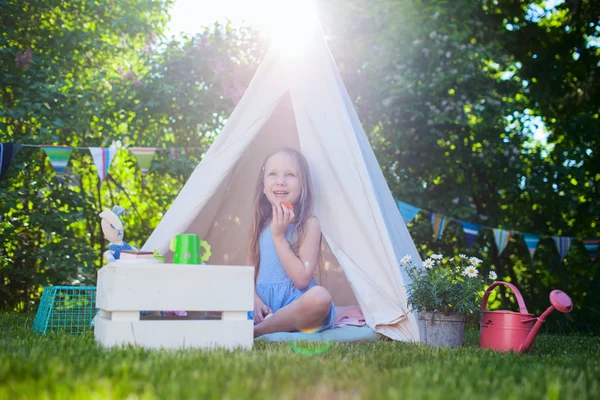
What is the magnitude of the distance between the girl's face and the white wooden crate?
1279 mm

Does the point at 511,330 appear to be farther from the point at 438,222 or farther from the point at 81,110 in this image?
the point at 81,110

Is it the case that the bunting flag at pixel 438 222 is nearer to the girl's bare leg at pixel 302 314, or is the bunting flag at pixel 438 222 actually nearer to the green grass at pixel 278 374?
the girl's bare leg at pixel 302 314

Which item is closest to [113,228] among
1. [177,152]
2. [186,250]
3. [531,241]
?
[186,250]

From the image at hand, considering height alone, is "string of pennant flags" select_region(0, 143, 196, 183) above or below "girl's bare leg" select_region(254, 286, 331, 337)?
above

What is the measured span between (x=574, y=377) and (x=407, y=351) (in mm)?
742

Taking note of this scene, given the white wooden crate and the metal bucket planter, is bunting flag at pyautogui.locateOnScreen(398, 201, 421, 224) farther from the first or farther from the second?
the white wooden crate

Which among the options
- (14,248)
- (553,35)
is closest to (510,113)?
(553,35)

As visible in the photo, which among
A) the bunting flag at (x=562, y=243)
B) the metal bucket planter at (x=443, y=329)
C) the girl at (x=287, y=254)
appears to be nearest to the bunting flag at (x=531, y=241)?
the bunting flag at (x=562, y=243)

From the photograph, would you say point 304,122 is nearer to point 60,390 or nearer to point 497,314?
point 497,314

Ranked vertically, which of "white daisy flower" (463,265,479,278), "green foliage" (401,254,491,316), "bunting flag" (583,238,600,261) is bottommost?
"green foliage" (401,254,491,316)

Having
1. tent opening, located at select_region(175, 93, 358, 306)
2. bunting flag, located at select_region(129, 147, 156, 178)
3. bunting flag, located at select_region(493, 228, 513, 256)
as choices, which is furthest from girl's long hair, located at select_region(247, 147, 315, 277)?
bunting flag, located at select_region(493, 228, 513, 256)

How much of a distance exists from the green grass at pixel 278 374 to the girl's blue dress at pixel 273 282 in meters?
1.07

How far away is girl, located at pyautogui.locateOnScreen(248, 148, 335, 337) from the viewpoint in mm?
3457

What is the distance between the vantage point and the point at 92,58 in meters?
7.00
